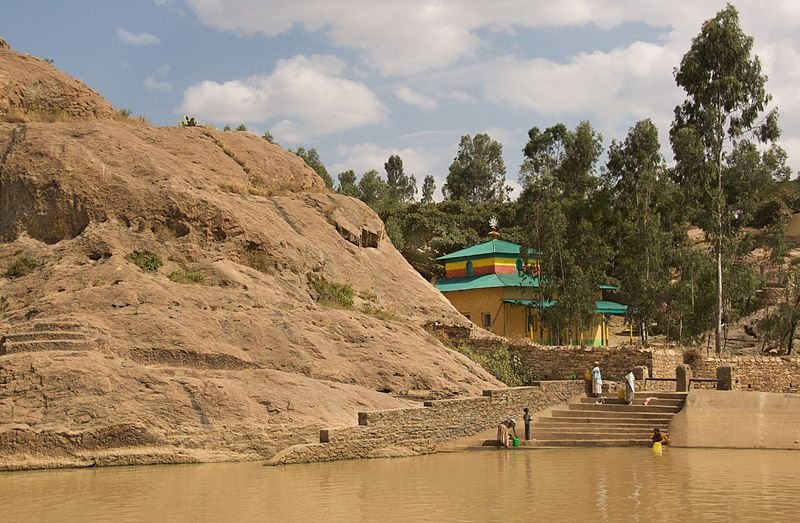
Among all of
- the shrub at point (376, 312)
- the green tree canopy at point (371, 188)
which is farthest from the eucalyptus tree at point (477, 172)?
the shrub at point (376, 312)

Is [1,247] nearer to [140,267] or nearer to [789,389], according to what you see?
[140,267]

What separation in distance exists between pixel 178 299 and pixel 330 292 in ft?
18.2

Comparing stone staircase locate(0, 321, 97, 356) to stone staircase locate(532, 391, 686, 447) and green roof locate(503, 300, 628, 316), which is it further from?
green roof locate(503, 300, 628, 316)

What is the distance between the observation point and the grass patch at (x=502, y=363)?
26.6m

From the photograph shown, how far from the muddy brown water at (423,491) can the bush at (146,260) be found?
25.2ft

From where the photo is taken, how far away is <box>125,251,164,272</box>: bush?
23.2 metres

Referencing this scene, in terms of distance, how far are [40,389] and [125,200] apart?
336 inches

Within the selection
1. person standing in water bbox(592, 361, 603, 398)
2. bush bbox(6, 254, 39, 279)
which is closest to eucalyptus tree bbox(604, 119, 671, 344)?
person standing in water bbox(592, 361, 603, 398)

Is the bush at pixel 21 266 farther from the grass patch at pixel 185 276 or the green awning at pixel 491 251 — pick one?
the green awning at pixel 491 251

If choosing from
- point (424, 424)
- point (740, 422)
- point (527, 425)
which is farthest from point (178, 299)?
point (740, 422)

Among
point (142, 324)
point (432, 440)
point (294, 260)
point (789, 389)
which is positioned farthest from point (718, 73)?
point (142, 324)

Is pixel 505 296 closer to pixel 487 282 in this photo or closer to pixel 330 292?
pixel 487 282

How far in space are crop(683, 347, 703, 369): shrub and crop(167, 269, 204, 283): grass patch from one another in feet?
48.7

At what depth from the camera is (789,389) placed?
28.3m
